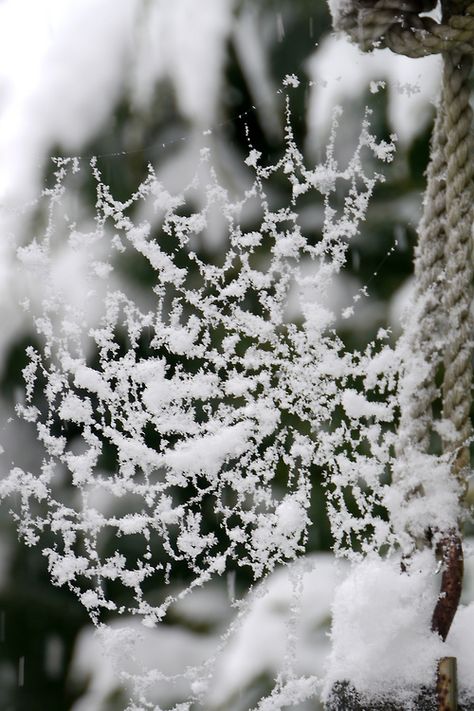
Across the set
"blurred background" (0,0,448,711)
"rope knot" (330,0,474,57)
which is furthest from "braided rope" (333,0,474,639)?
"blurred background" (0,0,448,711)

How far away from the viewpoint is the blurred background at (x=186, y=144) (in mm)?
753

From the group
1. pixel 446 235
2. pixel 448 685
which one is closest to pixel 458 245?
pixel 446 235

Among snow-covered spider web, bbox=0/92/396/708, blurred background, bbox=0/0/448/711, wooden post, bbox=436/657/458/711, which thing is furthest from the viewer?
blurred background, bbox=0/0/448/711

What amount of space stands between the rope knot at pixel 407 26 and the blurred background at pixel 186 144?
319mm

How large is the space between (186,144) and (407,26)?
1.36ft

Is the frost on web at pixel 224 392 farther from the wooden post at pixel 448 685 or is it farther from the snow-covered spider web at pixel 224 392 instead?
the wooden post at pixel 448 685

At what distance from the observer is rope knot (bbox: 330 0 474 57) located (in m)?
0.36

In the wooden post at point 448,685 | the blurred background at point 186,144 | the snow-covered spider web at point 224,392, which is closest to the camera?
the wooden post at point 448,685

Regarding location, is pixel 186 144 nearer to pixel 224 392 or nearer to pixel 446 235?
pixel 224 392

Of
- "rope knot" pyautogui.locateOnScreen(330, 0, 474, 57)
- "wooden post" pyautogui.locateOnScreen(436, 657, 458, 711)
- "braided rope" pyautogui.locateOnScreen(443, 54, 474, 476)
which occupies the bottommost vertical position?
"wooden post" pyautogui.locateOnScreen(436, 657, 458, 711)

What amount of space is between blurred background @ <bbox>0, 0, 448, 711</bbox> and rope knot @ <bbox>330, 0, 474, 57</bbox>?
0.32 metres

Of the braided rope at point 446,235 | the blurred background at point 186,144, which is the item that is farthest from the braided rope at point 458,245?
the blurred background at point 186,144

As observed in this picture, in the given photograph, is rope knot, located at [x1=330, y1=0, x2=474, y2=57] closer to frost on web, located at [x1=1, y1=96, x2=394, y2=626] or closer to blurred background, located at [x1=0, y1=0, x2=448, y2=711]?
frost on web, located at [x1=1, y1=96, x2=394, y2=626]

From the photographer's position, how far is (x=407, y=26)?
367mm
